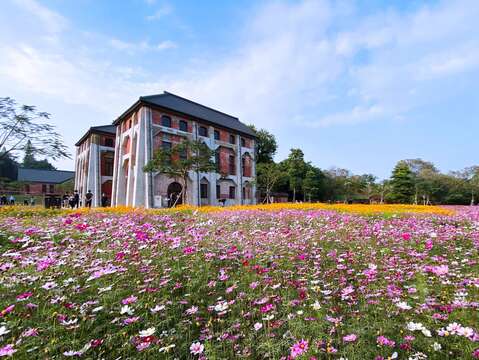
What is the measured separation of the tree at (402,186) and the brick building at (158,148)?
2691cm

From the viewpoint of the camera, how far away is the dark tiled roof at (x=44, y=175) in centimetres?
5097

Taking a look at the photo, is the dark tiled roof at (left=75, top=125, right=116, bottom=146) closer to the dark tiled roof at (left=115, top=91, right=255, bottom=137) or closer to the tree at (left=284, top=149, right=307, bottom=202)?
the dark tiled roof at (left=115, top=91, right=255, bottom=137)

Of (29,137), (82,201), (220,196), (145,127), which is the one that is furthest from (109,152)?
(29,137)

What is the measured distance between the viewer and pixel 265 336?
1994mm

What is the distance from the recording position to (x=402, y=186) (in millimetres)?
43562

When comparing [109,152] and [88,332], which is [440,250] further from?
[109,152]

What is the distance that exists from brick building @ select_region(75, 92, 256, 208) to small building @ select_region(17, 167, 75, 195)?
18868 millimetres

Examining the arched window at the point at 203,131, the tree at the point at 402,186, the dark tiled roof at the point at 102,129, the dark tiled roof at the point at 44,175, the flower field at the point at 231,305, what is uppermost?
the dark tiled roof at the point at 102,129

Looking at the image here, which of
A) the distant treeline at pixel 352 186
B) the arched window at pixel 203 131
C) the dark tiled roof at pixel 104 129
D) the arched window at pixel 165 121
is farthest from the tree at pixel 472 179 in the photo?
the dark tiled roof at pixel 104 129

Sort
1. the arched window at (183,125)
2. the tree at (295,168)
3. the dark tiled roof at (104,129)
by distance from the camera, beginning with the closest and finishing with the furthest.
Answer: the arched window at (183,125) → the dark tiled roof at (104,129) → the tree at (295,168)

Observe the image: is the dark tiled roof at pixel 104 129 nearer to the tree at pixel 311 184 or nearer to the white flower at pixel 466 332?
the tree at pixel 311 184

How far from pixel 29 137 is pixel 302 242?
14.0m

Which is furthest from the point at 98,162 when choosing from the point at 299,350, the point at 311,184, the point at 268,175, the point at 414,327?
the point at 414,327

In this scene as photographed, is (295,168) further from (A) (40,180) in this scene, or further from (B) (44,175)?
(B) (44,175)
